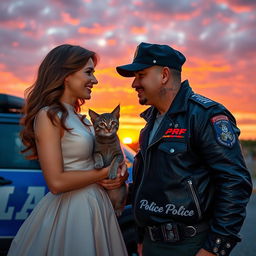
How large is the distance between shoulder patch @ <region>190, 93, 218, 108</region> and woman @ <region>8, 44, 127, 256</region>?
81 cm

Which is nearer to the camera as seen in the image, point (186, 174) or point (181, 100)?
point (186, 174)

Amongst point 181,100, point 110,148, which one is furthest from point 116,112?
point 181,100

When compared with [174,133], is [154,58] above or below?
above

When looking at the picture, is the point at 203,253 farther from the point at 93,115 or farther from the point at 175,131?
the point at 93,115

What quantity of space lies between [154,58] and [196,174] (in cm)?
81

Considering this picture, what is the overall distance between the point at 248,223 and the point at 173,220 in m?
5.84

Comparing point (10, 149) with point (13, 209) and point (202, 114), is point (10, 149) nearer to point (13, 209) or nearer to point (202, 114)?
point (13, 209)

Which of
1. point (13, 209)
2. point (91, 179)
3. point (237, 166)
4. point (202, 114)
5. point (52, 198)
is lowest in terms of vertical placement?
point (13, 209)

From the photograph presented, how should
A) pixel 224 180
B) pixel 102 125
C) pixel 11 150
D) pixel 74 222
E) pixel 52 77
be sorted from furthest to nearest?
pixel 11 150 → pixel 102 125 → pixel 52 77 → pixel 74 222 → pixel 224 180

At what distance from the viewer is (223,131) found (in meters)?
2.24

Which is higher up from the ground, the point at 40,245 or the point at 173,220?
the point at 173,220

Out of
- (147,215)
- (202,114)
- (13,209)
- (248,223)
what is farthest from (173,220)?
(248,223)

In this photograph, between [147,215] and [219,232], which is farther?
[147,215]

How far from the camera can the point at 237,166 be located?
2.21 meters
